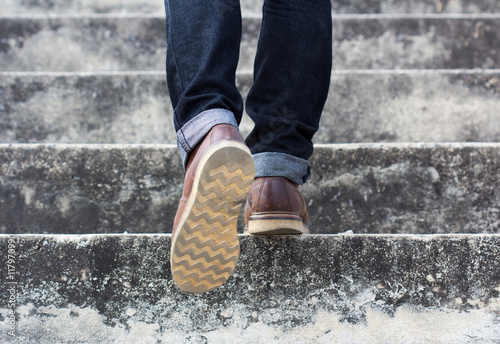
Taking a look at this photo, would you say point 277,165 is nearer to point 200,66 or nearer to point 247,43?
point 200,66

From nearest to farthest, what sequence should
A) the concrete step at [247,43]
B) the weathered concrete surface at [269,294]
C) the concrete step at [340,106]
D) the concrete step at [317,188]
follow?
the weathered concrete surface at [269,294] → the concrete step at [317,188] → the concrete step at [340,106] → the concrete step at [247,43]

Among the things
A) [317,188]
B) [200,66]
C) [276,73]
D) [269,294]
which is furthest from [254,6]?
[269,294]

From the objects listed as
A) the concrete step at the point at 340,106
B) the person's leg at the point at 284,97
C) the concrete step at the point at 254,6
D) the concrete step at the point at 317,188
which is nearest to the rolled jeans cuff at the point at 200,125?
the person's leg at the point at 284,97

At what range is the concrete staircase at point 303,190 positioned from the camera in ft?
3.18

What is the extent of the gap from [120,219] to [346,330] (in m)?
0.73

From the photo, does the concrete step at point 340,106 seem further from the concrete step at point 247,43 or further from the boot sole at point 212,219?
the boot sole at point 212,219

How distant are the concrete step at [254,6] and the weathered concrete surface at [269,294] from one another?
2.41m

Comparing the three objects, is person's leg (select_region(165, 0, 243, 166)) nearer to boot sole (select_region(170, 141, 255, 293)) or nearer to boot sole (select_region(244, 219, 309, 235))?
boot sole (select_region(170, 141, 255, 293))

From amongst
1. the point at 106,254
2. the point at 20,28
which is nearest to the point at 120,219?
the point at 106,254

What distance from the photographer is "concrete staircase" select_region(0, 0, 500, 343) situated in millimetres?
968

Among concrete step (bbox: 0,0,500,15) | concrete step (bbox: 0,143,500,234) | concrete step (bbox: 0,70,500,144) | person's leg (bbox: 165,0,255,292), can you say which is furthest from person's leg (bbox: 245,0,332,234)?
concrete step (bbox: 0,0,500,15)

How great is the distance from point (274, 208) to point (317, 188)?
45 centimetres

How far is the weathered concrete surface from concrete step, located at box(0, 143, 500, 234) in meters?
0.38

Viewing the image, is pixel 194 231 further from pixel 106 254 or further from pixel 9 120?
pixel 9 120
